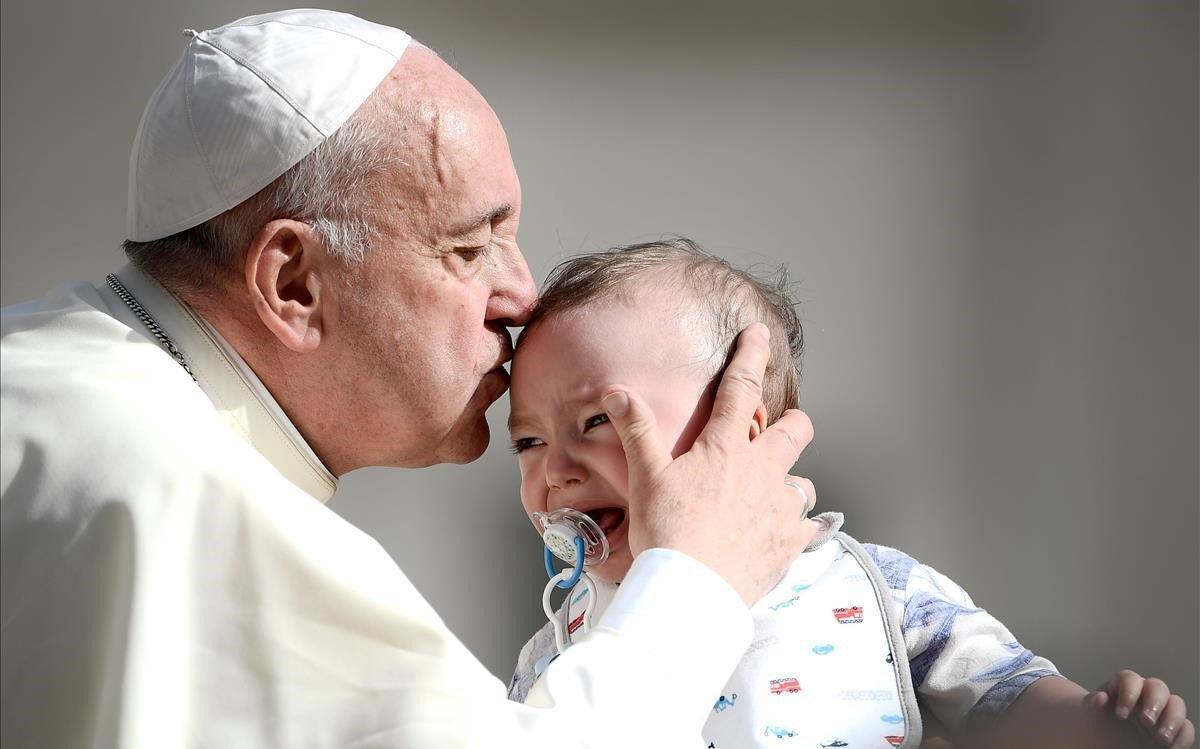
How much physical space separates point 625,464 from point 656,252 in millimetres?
485

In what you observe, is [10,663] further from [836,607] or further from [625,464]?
[836,607]

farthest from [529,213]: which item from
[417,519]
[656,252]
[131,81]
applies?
[656,252]

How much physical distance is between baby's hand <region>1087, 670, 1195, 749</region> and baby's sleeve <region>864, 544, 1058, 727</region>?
188 millimetres

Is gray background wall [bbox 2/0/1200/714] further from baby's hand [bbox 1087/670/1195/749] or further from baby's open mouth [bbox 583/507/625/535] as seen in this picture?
baby's hand [bbox 1087/670/1195/749]

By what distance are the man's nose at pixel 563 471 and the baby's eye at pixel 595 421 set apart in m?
0.05

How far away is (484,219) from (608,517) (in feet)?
1.74

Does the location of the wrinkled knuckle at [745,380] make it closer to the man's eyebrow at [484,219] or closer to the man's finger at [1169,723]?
the man's eyebrow at [484,219]

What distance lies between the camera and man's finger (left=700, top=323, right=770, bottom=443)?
1.96 m

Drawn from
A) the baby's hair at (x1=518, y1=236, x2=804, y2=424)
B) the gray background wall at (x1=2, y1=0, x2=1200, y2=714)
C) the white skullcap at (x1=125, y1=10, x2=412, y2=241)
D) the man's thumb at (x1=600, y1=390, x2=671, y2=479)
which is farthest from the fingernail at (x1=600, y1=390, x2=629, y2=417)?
the gray background wall at (x1=2, y1=0, x2=1200, y2=714)

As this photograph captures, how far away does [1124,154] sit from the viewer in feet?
17.0

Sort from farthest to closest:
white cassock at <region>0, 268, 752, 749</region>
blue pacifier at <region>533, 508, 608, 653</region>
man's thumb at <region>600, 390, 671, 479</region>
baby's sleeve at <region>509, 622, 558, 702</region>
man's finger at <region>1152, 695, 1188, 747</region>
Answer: baby's sleeve at <region>509, 622, 558, 702</region>
blue pacifier at <region>533, 508, 608, 653</region>
man's thumb at <region>600, 390, 671, 479</region>
man's finger at <region>1152, 695, 1188, 747</region>
white cassock at <region>0, 268, 752, 749</region>

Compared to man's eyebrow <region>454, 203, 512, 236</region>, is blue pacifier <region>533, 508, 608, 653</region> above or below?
below

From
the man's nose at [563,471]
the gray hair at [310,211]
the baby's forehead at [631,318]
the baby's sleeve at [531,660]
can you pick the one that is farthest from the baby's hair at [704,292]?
the baby's sleeve at [531,660]

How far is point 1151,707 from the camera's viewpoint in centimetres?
179
